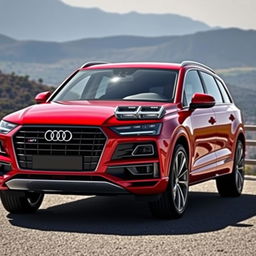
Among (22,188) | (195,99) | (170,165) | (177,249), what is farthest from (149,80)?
(177,249)

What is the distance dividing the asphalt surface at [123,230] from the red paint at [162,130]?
1.52 feet

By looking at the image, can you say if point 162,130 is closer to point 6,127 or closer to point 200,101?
point 200,101

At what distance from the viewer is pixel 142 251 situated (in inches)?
253

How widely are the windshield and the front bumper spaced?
126 cm

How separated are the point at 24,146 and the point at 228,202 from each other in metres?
3.70

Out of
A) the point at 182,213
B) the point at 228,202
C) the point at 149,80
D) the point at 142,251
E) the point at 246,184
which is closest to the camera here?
the point at 142,251

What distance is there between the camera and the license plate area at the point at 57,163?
7746mm

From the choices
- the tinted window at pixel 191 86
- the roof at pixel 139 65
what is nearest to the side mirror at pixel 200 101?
the tinted window at pixel 191 86

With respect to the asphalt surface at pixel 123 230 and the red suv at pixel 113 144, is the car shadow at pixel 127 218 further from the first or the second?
the red suv at pixel 113 144

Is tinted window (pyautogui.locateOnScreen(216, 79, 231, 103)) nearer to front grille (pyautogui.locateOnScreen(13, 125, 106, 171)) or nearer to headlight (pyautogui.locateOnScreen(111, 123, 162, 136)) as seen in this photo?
headlight (pyautogui.locateOnScreen(111, 123, 162, 136))

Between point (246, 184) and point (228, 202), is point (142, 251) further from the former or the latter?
point (246, 184)

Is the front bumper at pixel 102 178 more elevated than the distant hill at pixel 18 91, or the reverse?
the front bumper at pixel 102 178

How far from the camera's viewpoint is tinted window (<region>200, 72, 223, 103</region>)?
10328 millimetres

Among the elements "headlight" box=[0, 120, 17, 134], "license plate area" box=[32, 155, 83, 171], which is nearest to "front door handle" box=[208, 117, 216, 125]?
"license plate area" box=[32, 155, 83, 171]
